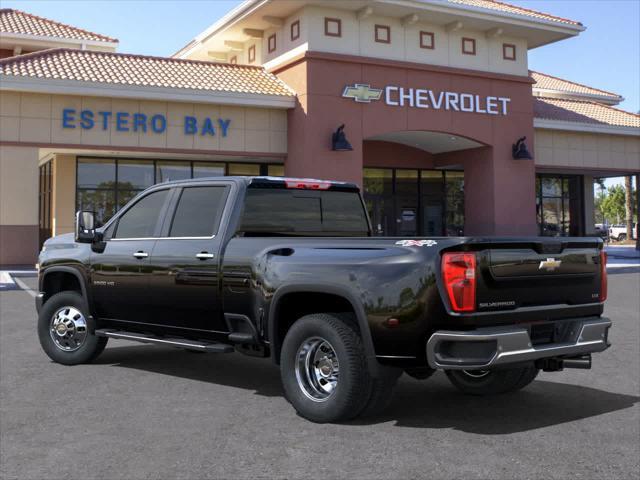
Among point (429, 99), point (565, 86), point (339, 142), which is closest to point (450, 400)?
point (339, 142)

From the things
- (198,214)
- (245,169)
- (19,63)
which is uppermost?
(19,63)

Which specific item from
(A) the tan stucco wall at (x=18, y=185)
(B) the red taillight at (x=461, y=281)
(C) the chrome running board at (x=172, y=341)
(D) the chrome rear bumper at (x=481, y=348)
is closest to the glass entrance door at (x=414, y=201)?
(A) the tan stucco wall at (x=18, y=185)

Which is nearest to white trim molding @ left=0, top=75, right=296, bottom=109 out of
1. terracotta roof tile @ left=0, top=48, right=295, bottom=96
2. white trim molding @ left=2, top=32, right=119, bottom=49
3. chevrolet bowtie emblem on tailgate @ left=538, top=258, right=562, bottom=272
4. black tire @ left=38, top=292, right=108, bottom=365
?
terracotta roof tile @ left=0, top=48, right=295, bottom=96

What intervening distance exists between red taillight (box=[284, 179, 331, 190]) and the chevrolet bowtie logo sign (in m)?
19.5

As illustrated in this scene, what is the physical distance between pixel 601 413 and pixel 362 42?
896 inches

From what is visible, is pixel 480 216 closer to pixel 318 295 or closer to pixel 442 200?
pixel 442 200

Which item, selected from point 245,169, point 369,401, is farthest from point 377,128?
point 369,401

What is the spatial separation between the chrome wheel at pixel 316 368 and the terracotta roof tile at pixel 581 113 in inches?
1123

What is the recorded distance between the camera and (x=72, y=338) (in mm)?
8422

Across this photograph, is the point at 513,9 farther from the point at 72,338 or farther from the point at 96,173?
the point at 72,338

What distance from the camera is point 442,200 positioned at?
1344 inches

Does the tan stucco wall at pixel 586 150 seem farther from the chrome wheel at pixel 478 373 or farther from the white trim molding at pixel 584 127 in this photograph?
the chrome wheel at pixel 478 373

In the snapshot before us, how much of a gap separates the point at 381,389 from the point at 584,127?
30.4 meters

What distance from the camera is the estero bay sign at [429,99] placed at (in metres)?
26.9
